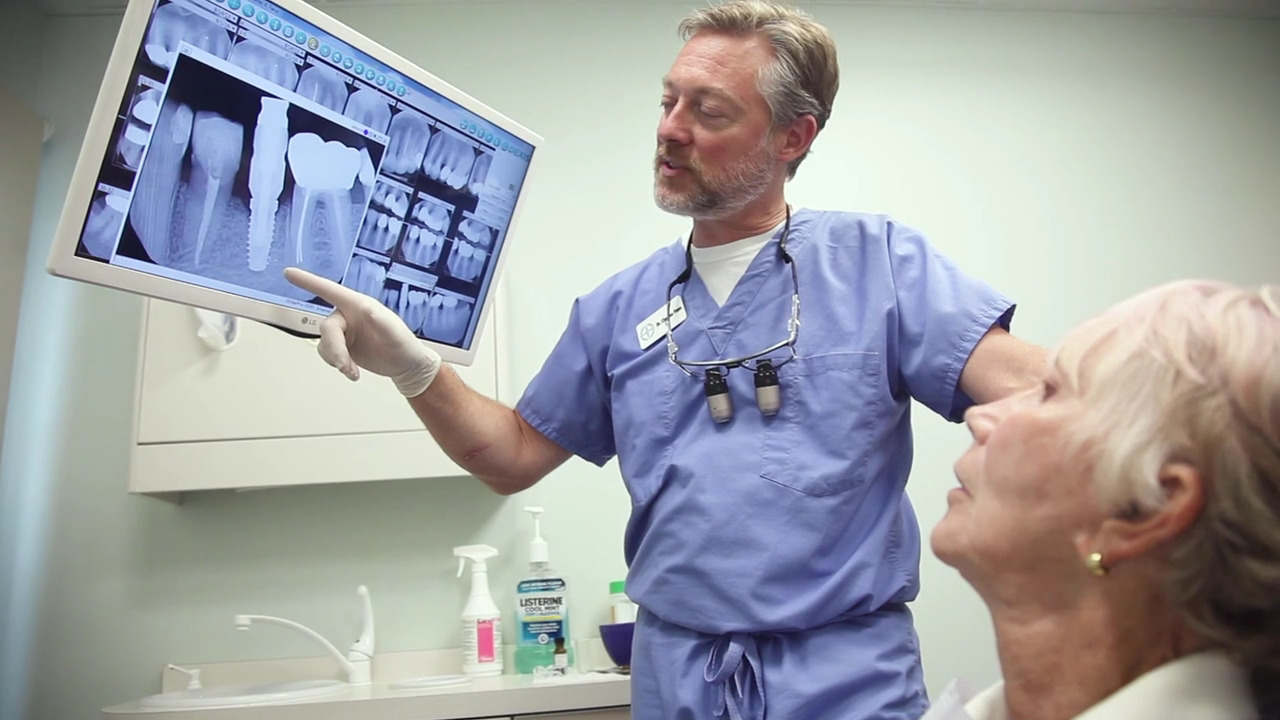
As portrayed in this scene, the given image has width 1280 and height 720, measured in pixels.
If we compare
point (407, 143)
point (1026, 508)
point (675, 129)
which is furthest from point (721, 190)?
point (1026, 508)

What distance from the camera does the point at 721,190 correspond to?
4.69 ft

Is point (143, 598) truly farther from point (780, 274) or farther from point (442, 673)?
point (780, 274)

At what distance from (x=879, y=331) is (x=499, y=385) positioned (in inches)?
43.6

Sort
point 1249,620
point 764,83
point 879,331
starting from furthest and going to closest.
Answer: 1. point 764,83
2. point 879,331
3. point 1249,620

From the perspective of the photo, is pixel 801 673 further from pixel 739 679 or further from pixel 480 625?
pixel 480 625

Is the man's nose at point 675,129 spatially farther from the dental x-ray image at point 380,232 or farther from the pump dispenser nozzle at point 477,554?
the pump dispenser nozzle at point 477,554

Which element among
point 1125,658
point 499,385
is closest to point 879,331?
point 1125,658

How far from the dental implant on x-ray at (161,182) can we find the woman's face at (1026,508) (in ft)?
2.94

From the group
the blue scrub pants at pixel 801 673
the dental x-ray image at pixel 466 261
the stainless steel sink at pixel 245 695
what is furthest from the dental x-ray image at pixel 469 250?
the stainless steel sink at pixel 245 695

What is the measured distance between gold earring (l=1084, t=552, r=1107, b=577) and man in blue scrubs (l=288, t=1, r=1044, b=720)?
486 millimetres

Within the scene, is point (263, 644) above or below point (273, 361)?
below

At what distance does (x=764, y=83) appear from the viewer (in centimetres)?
147

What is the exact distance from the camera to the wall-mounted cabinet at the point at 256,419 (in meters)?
2.10

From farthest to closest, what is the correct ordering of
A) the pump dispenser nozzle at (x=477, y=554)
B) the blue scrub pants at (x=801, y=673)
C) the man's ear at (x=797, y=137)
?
1. the pump dispenser nozzle at (x=477, y=554)
2. the man's ear at (x=797, y=137)
3. the blue scrub pants at (x=801, y=673)
